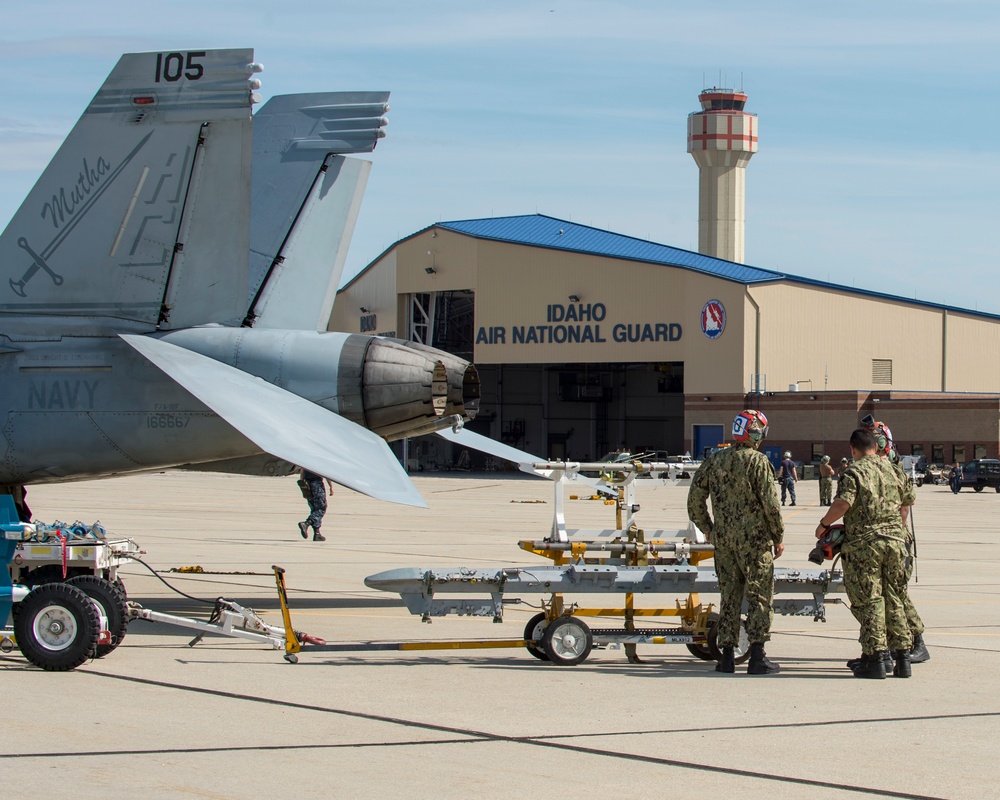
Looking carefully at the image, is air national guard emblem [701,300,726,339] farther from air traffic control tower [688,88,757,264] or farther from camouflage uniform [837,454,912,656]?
camouflage uniform [837,454,912,656]

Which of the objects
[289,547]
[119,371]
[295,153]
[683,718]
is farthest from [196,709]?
[289,547]

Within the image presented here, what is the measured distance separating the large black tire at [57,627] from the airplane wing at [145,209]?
9.51 feet

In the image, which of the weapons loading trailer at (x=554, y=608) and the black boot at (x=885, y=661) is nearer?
the black boot at (x=885, y=661)

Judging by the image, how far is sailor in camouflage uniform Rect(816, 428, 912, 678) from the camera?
30.5ft

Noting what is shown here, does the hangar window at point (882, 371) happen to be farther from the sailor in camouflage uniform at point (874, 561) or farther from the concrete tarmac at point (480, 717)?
the sailor in camouflage uniform at point (874, 561)

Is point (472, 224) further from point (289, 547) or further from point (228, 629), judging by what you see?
point (228, 629)

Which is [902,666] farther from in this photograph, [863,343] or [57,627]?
[863,343]

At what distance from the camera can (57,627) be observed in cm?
932

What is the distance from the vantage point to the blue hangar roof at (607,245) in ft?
197

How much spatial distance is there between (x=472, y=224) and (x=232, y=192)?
179ft

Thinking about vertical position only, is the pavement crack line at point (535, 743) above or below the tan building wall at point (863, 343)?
below

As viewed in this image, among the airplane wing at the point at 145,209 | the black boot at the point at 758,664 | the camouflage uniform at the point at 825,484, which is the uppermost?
the airplane wing at the point at 145,209

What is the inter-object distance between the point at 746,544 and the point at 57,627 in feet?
16.5

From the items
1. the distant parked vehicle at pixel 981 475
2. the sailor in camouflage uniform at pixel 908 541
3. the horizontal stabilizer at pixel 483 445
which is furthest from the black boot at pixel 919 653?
the distant parked vehicle at pixel 981 475
